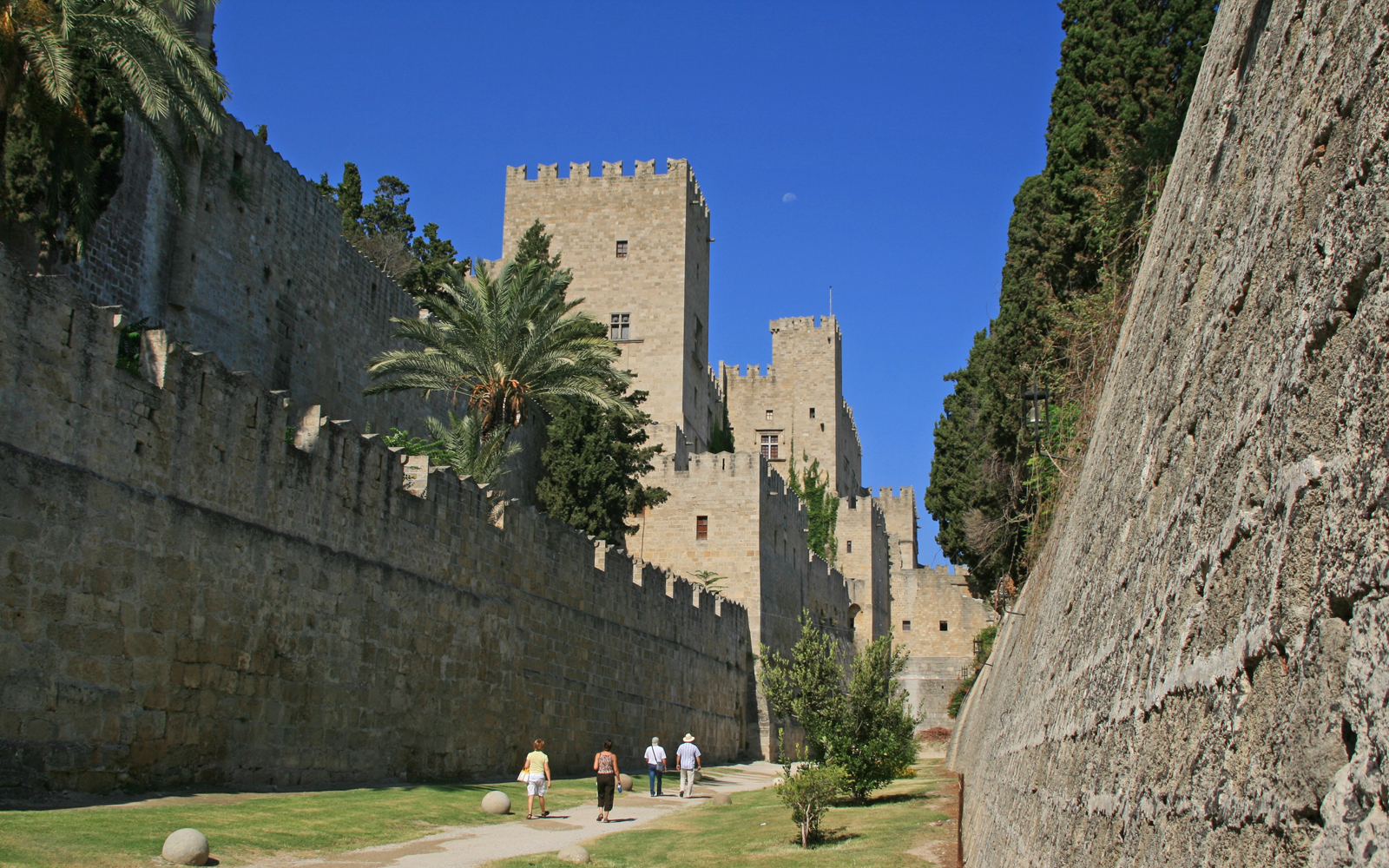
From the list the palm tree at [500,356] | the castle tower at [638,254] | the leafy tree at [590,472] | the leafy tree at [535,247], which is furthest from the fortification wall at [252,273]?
the castle tower at [638,254]

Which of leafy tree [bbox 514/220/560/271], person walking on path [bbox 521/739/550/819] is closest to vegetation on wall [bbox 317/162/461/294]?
leafy tree [bbox 514/220/560/271]

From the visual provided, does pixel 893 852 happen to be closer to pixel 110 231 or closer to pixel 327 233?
pixel 110 231

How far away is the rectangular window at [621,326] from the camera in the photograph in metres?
42.1

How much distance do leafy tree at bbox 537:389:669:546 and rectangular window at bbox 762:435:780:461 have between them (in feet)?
92.6

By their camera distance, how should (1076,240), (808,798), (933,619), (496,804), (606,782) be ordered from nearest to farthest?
(808,798)
(496,804)
(606,782)
(1076,240)
(933,619)

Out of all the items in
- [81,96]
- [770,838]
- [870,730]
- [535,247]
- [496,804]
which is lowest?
[770,838]

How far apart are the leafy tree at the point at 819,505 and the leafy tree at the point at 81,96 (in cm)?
3346

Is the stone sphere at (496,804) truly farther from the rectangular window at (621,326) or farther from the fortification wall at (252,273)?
the rectangular window at (621,326)

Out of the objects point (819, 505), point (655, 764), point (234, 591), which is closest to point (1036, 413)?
point (655, 764)

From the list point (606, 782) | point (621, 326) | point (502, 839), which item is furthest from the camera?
point (621, 326)

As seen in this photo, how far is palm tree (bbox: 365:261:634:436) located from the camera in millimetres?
21422

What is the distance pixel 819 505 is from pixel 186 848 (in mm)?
44494

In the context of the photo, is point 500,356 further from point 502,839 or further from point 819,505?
point 819,505

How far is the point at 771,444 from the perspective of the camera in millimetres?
57719
